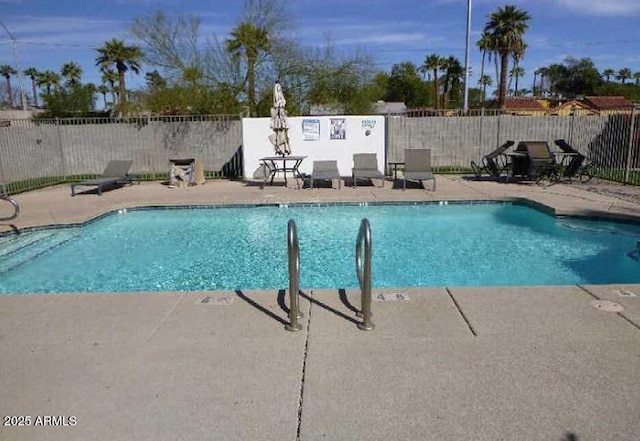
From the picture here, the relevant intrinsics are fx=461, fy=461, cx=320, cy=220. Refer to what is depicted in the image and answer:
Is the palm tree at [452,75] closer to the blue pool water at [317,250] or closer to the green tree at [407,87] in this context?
the green tree at [407,87]

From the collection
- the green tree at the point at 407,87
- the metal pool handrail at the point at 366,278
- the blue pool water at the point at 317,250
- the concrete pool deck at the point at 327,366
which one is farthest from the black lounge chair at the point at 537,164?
the green tree at the point at 407,87

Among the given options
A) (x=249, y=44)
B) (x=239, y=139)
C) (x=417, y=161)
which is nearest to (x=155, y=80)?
(x=249, y=44)

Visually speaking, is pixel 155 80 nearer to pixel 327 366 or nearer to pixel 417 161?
pixel 417 161

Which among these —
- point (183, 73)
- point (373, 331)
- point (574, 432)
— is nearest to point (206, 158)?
point (183, 73)

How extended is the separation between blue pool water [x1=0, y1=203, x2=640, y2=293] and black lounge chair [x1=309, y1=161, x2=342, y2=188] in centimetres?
183

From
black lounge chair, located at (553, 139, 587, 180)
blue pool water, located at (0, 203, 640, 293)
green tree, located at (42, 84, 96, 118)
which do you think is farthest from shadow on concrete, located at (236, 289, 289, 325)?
green tree, located at (42, 84, 96, 118)

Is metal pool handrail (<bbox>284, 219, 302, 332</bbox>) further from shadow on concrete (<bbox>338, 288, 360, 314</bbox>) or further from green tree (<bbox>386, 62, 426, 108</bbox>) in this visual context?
green tree (<bbox>386, 62, 426, 108</bbox>)

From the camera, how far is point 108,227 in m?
9.55

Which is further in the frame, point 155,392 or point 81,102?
point 81,102

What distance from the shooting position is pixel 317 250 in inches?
315

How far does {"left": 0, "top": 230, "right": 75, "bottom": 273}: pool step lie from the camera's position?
24.2 ft

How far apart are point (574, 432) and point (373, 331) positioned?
1.63 metres

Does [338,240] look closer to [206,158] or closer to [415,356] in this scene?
[415,356]

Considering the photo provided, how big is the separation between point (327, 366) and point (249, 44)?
1769 centimetres
